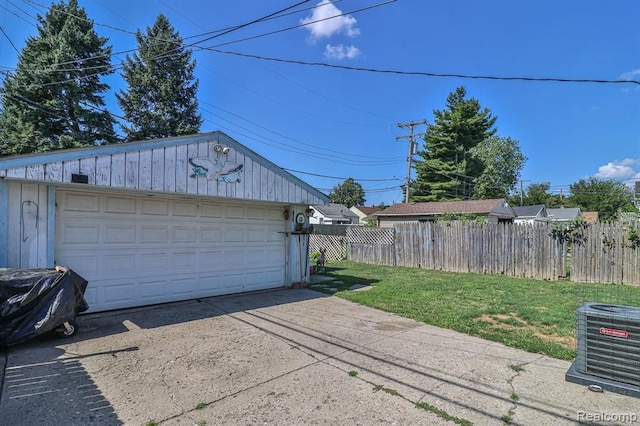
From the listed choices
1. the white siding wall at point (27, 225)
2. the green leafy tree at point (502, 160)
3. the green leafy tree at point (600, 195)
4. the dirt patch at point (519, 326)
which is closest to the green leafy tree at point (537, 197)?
the green leafy tree at point (600, 195)

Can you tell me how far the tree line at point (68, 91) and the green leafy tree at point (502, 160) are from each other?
106 ft

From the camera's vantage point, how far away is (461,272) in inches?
460

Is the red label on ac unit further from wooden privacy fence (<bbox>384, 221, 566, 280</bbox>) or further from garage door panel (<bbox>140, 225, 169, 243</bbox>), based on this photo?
wooden privacy fence (<bbox>384, 221, 566, 280</bbox>)

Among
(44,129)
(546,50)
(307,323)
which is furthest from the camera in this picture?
(44,129)

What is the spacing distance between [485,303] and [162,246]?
6.48 meters

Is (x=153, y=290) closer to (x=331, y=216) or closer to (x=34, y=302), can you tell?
(x=34, y=302)

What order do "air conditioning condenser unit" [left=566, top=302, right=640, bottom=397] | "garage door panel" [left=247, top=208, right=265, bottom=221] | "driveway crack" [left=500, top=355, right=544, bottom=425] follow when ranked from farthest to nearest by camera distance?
1. "garage door panel" [left=247, top=208, right=265, bottom=221]
2. "air conditioning condenser unit" [left=566, top=302, right=640, bottom=397]
3. "driveway crack" [left=500, top=355, right=544, bottom=425]

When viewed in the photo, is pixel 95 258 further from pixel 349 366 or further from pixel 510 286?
pixel 510 286

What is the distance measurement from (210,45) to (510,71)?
6761 mm

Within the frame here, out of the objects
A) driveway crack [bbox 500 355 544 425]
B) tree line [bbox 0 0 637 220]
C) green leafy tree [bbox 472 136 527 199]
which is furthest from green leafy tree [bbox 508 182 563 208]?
driveway crack [bbox 500 355 544 425]

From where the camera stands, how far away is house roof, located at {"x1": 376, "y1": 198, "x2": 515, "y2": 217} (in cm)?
2056

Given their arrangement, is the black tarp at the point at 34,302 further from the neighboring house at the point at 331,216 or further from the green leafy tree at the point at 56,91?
the neighboring house at the point at 331,216

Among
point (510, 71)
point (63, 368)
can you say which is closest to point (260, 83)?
point (510, 71)

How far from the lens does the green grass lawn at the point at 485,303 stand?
4.85 m
